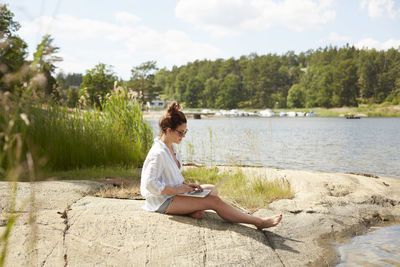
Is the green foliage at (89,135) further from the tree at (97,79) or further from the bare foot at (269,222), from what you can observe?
the tree at (97,79)

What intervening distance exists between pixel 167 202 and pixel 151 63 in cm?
7801

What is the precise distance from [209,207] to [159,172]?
0.65 m

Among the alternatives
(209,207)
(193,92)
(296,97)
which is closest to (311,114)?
(296,97)

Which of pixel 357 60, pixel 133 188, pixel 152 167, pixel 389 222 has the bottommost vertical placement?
pixel 389 222

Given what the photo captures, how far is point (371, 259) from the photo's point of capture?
11.1 feet

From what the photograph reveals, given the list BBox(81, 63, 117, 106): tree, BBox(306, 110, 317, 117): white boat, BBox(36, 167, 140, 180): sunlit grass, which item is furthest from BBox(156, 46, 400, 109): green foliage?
BBox(36, 167, 140, 180): sunlit grass

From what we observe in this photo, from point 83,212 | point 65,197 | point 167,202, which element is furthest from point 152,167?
point 65,197

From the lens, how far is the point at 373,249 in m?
3.64

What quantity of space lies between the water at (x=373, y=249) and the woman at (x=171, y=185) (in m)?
0.78

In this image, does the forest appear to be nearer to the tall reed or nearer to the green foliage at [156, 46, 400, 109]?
the green foliage at [156, 46, 400, 109]

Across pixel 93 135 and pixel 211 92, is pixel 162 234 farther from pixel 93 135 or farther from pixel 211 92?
pixel 211 92

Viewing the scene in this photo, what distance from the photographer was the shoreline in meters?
2.80

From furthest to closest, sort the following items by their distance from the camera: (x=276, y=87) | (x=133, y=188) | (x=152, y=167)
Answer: (x=276, y=87) → (x=133, y=188) → (x=152, y=167)

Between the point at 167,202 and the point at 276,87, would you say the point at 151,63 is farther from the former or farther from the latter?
the point at 167,202
